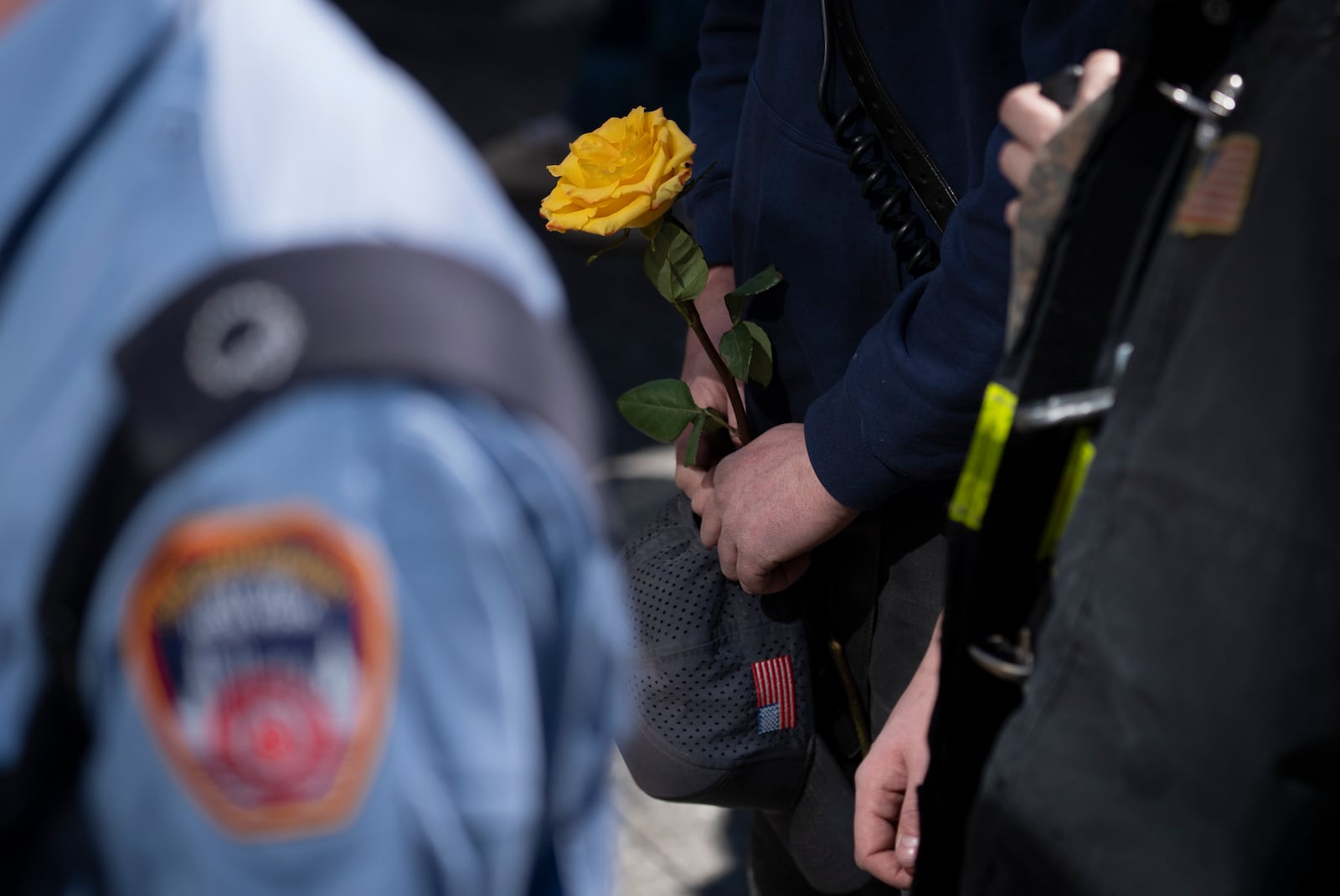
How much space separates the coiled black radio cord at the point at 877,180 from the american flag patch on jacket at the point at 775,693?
0.46 metres

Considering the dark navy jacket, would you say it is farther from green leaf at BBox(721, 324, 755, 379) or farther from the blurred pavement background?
the blurred pavement background

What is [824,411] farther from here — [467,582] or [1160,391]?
[467,582]

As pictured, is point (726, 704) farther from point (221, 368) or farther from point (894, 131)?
point (221, 368)

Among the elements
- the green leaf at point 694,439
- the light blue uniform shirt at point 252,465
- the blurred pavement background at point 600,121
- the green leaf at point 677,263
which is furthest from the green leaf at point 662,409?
the blurred pavement background at point 600,121

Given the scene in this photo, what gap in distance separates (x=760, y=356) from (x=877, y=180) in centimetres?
23

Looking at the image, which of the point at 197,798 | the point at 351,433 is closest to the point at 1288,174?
the point at 351,433

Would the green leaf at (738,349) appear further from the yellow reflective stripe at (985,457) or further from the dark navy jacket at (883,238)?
the yellow reflective stripe at (985,457)

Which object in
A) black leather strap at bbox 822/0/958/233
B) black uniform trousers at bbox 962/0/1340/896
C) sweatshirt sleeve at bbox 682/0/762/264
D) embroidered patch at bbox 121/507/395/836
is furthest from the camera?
sweatshirt sleeve at bbox 682/0/762/264

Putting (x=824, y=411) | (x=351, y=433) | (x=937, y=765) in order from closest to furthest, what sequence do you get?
1. (x=351, y=433)
2. (x=937, y=765)
3. (x=824, y=411)

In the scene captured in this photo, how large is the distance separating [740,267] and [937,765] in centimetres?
71

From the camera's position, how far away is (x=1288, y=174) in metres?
0.79

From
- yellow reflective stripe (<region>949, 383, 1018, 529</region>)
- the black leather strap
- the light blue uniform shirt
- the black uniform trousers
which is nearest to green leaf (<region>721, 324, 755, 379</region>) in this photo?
the black leather strap

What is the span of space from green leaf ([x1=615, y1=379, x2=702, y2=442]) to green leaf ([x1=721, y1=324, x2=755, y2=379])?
0.07m

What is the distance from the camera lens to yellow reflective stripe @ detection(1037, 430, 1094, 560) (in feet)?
3.10
